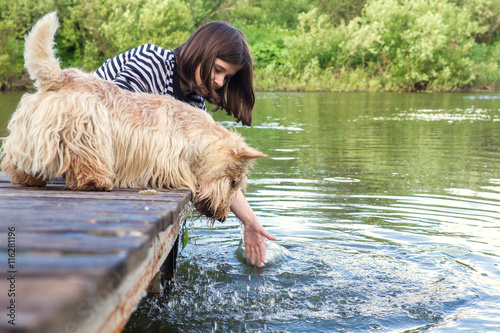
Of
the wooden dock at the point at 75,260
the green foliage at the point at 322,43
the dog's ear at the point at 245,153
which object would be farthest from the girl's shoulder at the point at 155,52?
the green foliage at the point at 322,43

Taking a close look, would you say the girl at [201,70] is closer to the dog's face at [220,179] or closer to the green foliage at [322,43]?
the dog's face at [220,179]

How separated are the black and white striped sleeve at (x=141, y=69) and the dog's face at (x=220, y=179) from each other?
970 mm

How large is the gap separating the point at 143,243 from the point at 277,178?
6748mm

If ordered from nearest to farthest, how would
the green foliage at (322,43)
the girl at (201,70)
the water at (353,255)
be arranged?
the water at (353,255) < the girl at (201,70) < the green foliage at (322,43)

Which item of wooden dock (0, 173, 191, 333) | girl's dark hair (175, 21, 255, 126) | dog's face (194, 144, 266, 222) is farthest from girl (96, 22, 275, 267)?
wooden dock (0, 173, 191, 333)

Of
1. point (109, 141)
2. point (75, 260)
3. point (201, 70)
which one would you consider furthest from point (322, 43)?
point (75, 260)

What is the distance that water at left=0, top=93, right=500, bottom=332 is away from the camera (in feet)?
12.0

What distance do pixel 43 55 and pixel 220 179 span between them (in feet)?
4.02

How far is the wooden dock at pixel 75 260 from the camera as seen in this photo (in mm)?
1067

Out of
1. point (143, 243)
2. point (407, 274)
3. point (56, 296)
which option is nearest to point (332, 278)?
point (407, 274)

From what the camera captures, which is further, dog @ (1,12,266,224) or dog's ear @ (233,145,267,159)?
dog's ear @ (233,145,267,159)

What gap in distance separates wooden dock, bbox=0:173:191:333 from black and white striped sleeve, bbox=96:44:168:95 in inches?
63.7

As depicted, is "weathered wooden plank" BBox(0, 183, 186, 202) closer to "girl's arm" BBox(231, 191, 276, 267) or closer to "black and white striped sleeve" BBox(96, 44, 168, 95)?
"girl's arm" BBox(231, 191, 276, 267)

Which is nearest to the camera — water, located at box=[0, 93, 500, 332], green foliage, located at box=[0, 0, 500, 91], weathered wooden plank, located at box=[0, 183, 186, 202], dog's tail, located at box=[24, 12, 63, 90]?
weathered wooden plank, located at box=[0, 183, 186, 202]
